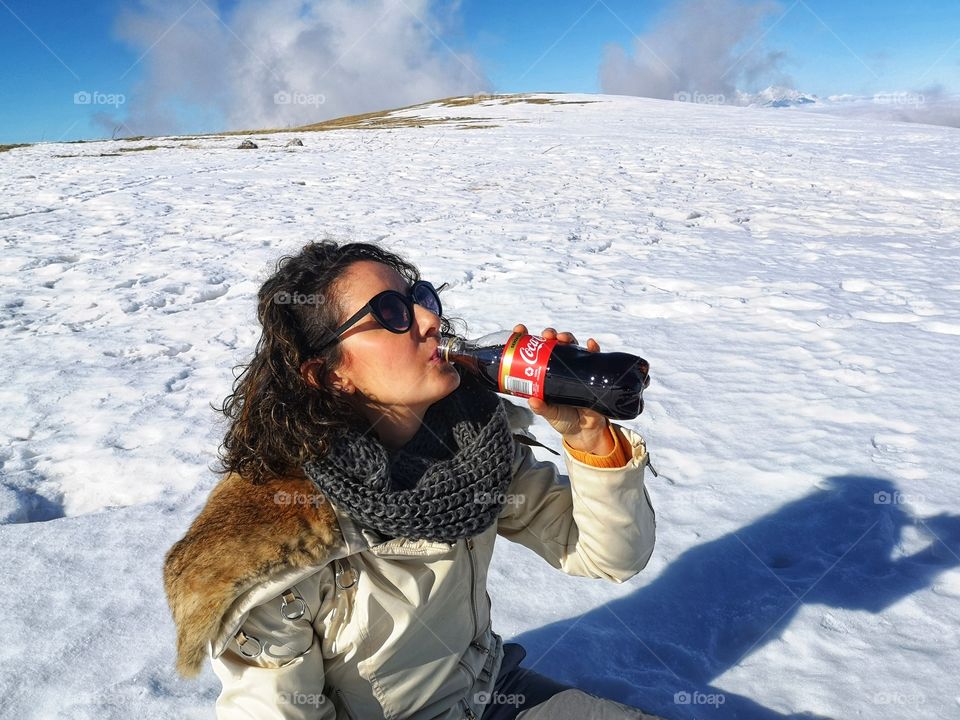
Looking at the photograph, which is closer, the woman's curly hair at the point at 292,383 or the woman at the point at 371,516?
the woman at the point at 371,516

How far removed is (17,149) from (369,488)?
2780 centimetres

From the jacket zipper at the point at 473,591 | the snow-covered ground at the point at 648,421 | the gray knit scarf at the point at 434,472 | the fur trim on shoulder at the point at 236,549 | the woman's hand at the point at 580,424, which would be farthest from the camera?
the snow-covered ground at the point at 648,421

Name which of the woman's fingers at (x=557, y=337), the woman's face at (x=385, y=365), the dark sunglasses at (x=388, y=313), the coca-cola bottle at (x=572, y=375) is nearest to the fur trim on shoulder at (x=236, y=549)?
the woman's face at (x=385, y=365)

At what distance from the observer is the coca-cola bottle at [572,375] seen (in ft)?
6.55

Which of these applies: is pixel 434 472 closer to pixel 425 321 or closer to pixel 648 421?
pixel 425 321

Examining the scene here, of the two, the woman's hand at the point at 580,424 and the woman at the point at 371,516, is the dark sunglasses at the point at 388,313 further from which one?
the woman's hand at the point at 580,424

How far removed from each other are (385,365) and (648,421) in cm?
268

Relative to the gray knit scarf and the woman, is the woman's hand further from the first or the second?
the gray knit scarf

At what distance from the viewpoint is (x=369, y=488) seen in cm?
178

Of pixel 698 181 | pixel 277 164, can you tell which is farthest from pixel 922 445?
pixel 277 164

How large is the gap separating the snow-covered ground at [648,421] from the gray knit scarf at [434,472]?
117cm

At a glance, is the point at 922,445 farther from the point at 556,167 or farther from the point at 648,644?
the point at 556,167

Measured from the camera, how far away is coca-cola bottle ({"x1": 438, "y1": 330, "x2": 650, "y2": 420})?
200 cm

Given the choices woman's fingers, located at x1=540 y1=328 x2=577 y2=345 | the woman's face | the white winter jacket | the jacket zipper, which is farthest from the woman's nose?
the jacket zipper
